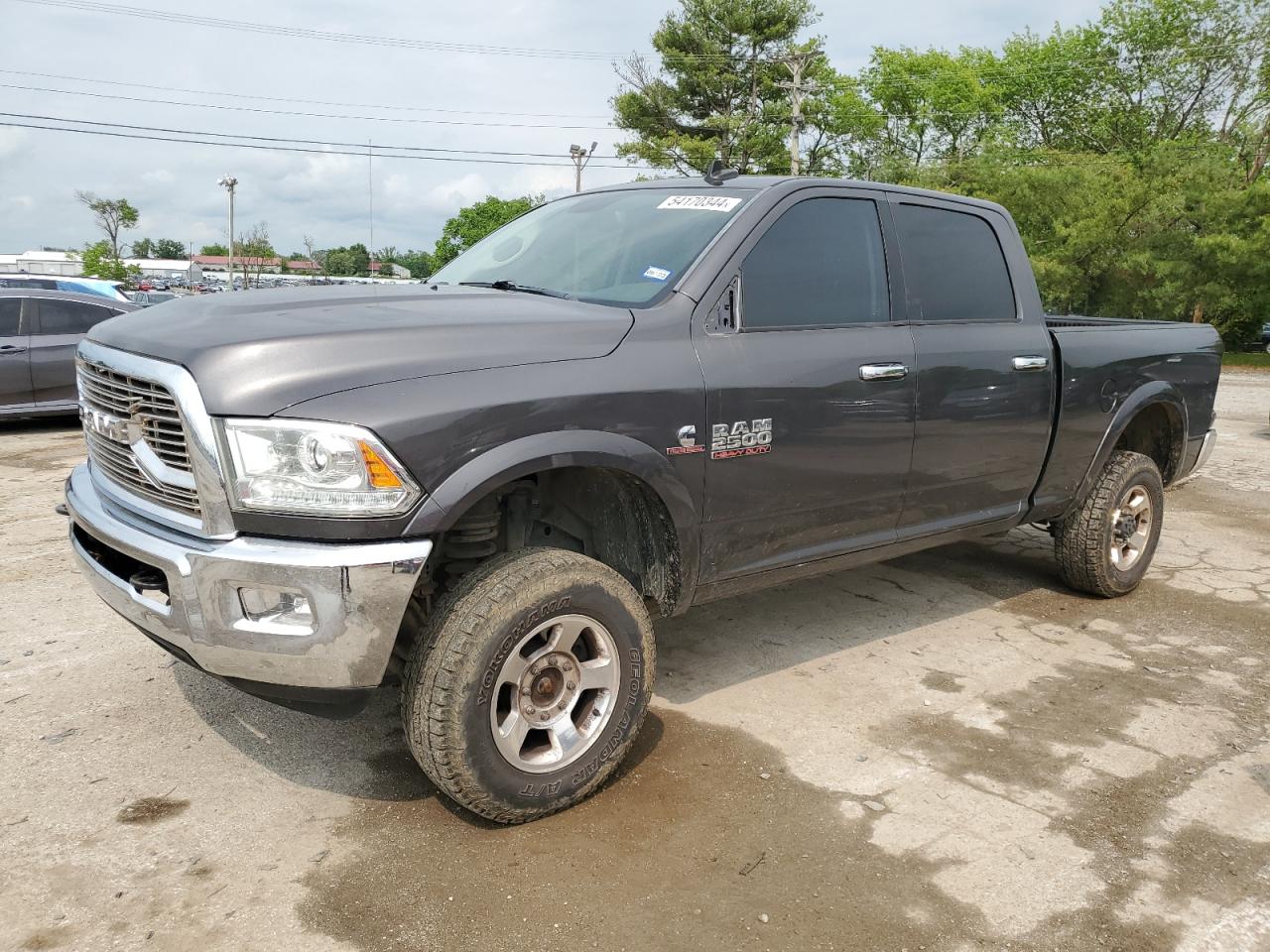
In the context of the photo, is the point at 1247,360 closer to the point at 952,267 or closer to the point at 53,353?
the point at 952,267

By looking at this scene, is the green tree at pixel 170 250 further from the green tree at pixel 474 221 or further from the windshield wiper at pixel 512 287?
the windshield wiper at pixel 512 287

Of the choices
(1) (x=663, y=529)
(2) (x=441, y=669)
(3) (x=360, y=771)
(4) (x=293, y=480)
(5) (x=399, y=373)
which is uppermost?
(5) (x=399, y=373)

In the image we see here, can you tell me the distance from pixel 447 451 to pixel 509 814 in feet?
3.54

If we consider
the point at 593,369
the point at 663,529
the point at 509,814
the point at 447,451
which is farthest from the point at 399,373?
the point at 509,814

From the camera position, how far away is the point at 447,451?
2637mm

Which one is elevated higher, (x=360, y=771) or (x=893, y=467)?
(x=893, y=467)

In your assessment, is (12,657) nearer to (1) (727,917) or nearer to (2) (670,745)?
(2) (670,745)

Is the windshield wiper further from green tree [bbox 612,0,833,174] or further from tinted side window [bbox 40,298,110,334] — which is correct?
green tree [bbox 612,0,833,174]

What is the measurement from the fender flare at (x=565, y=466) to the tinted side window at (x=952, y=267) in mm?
1487

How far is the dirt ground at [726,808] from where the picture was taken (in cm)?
252

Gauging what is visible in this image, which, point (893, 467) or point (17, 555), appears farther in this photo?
point (17, 555)

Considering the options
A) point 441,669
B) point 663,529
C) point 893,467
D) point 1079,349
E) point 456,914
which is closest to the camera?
point 456,914

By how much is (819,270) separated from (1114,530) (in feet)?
8.41

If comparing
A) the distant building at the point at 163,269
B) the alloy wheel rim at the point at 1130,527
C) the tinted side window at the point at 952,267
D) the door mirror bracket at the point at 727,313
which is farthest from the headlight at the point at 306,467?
the distant building at the point at 163,269
